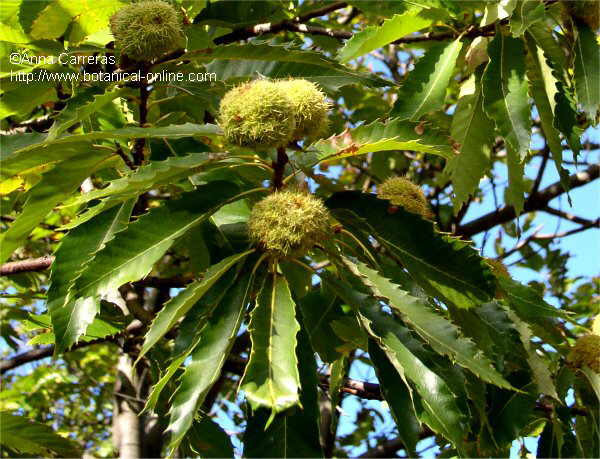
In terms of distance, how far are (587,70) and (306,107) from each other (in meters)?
1.01

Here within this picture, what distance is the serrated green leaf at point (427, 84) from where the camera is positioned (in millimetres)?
1945

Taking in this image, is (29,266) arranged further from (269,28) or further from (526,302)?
(526,302)

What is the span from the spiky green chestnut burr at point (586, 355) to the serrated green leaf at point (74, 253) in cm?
143

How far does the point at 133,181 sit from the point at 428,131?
2.26 feet

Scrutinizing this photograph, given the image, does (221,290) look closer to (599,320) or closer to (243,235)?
(243,235)

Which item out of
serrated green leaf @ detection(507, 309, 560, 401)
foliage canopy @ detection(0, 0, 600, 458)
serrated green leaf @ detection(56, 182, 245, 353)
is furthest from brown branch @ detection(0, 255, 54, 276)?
serrated green leaf @ detection(507, 309, 560, 401)

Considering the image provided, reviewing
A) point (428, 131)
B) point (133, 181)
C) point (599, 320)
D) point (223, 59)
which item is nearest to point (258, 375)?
point (133, 181)

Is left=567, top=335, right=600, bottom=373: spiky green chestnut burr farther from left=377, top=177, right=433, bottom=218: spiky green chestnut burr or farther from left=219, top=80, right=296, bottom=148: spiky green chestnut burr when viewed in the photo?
left=219, top=80, right=296, bottom=148: spiky green chestnut burr

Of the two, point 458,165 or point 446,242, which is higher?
point 458,165

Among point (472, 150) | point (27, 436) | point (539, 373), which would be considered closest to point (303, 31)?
point (472, 150)

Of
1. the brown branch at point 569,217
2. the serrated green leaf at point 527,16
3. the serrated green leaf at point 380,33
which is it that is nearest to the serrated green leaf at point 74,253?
the serrated green leaf at point 380,33

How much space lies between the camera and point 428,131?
5.24 ft

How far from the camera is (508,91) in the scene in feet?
6.19

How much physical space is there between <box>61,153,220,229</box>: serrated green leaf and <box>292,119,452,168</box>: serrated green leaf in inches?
11.0
